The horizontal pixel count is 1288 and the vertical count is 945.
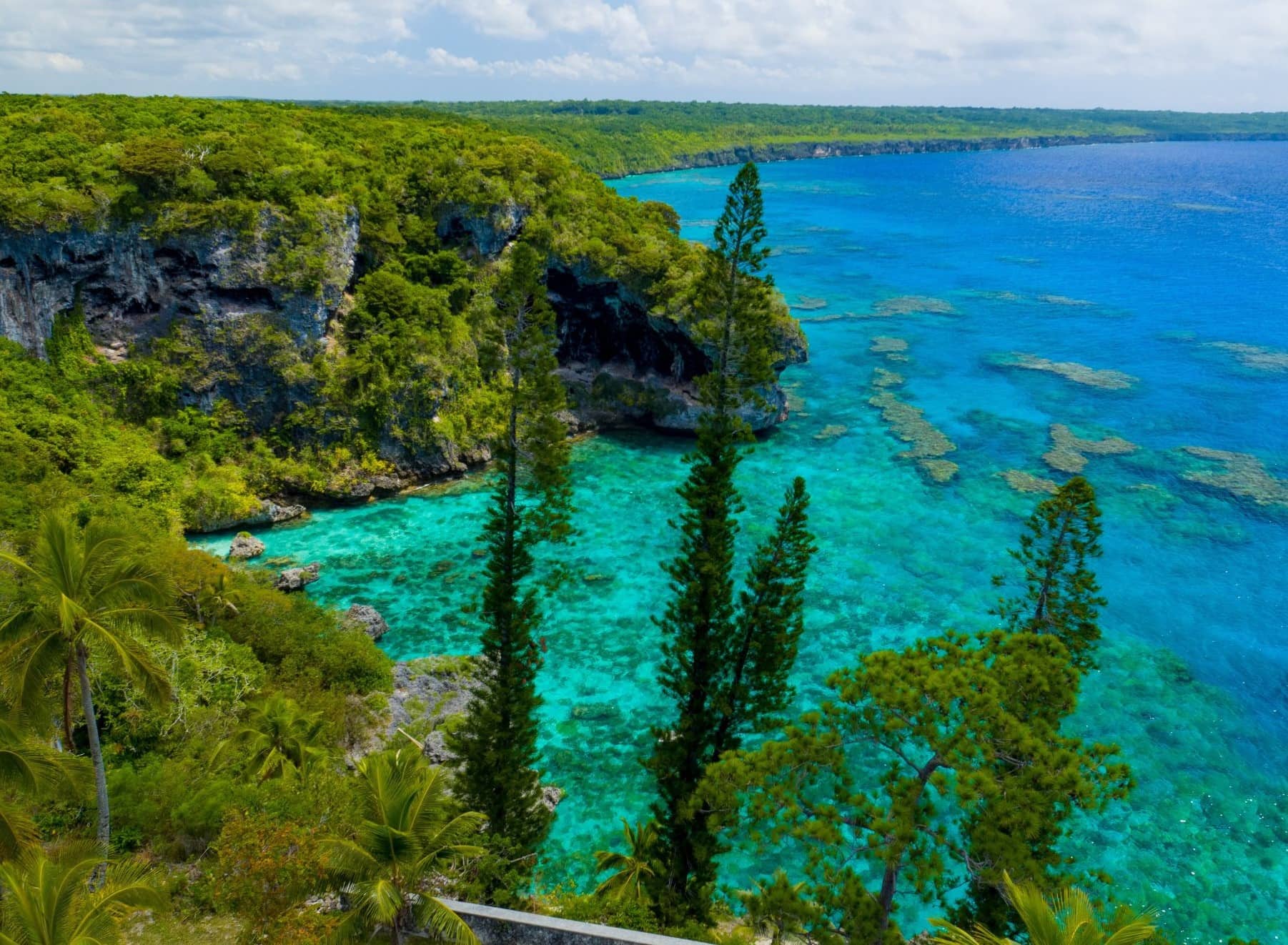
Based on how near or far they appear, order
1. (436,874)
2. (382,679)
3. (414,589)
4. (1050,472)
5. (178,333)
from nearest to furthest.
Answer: (436,874)
(382,679)
(414,589)
(178,333)
(1050,472)

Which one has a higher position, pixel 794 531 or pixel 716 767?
pixel 794 531

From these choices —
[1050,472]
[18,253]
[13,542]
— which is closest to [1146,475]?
[1050,472]

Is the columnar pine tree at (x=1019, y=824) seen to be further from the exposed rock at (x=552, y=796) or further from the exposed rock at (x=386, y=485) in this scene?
the exposed rock at (x=386, y=485)

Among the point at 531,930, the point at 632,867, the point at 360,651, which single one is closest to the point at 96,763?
the point at 531,930

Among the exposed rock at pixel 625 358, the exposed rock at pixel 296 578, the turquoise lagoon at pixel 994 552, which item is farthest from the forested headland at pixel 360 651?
the exposed rock at pixel 625 358

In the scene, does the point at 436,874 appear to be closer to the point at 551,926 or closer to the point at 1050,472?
the point at 551,926

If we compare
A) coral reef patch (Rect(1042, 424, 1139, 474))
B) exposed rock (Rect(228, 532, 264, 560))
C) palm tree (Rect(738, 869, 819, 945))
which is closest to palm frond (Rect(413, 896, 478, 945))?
palm tree (Rect(738, 869, 819, 945))

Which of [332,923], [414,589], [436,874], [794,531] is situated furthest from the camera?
[414,589]
